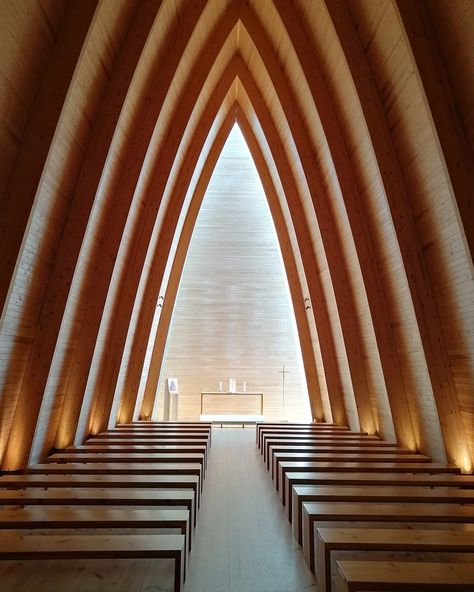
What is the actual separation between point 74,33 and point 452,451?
15.3 feet

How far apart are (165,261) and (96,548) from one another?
188 inches

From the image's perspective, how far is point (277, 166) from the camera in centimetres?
628

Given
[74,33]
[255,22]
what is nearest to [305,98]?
[255,22]

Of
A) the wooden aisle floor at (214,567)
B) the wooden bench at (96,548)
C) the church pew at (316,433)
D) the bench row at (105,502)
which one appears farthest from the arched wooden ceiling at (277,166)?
the wooden aisle floor at (214,567)

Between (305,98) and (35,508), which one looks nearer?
(35,508)

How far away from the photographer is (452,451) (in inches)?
163

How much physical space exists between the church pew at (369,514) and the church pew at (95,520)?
0.74 m

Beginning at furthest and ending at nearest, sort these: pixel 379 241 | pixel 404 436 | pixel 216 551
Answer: pixel 404 436
pixel 379 241
pixel 216 551

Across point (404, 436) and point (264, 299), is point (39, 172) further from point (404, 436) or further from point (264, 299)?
point (264, 299)

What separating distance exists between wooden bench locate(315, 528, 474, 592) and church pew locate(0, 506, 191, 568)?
794mm

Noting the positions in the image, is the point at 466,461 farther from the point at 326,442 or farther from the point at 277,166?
the point at 277,166

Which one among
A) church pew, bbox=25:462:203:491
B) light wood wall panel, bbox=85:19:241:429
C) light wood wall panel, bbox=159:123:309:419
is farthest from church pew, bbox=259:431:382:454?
light wood wall panel, bbox=159:123:309:419

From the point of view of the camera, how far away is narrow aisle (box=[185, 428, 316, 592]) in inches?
95.4

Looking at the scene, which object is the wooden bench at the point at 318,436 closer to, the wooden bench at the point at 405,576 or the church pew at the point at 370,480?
the church pew at the point at 370,480
